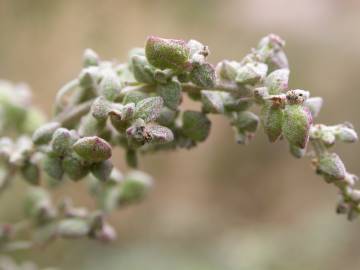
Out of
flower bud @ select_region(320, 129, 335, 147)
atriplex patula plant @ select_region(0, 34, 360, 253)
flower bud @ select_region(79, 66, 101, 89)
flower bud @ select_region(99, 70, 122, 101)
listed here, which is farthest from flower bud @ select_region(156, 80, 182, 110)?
flower bud @ select_region(320, 129, 335, 147)

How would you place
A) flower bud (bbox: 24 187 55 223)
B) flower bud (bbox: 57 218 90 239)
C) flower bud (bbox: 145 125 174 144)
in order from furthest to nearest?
flower bud (bbox: 24 187 55 223) < flower bud (bbox: 57 218 90 239) < flower bud (bbox: 145 125 174 144)

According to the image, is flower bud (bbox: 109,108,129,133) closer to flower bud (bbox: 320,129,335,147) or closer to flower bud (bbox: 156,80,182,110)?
flower bud (bbox: 156,80,182,110)

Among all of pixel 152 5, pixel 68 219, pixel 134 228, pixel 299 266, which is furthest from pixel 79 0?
pixel 68 219

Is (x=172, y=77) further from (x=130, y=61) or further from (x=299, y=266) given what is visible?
(x=299, y=266)

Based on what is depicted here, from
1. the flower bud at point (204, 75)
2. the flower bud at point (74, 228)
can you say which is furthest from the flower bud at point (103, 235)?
the flower bud at point (204, 75)

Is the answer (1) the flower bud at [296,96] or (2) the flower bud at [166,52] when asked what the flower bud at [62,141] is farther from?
(1) the flower bud at [296,96]

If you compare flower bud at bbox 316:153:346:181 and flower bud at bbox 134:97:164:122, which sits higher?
flower bud at bbox 134:97:164:122
